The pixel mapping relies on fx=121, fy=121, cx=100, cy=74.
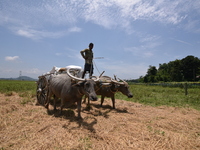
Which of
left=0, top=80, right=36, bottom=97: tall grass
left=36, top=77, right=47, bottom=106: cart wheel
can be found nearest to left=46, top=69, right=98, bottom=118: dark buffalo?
left=36, top=77, right=47, bottom=106: cart wheel

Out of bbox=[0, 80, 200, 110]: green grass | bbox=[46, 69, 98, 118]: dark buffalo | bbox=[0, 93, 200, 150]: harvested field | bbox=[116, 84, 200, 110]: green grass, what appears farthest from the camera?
bbox=[0, 80, 200, 110]: green grass

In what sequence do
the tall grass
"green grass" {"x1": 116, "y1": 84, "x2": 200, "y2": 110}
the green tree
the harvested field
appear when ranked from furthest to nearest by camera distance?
1. the green tree
2. the tall grass
3. "green grass" {"x1": 116, "y1": 84, "x2": 200, "y2": 110}
4. the harvested field

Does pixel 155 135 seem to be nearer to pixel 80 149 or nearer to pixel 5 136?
pixel 80 149

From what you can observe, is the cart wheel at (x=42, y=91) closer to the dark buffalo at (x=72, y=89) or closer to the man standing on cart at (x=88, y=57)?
the dark buffalo at (x=72, y=89)

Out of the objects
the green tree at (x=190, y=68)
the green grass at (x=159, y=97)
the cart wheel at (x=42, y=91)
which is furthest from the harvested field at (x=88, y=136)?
the green tree at (x=190, y=68)

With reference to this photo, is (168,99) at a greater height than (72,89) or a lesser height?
lesser

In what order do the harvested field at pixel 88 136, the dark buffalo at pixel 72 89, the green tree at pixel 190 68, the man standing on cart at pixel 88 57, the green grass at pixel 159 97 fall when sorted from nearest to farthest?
the harvested field at pixel 88 136 < the dark buffalo at pixel 72 89 < the man standing on cart at pixel 88 57 < the green grass at pixel 159 97 < the green tree at pixel 190 68

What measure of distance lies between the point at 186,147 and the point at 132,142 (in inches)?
49.5

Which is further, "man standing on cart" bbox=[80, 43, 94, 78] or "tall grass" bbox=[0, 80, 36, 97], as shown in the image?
"tall grass" bbox=[0, 80, 36, 97]

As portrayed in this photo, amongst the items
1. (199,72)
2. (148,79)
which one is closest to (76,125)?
(148,79)

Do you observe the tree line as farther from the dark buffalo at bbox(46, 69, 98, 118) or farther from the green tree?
the dark buffalo at bbox(46, 69, 98, 118)

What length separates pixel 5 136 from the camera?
123 inches

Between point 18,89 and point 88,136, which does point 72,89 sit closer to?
point 88,136

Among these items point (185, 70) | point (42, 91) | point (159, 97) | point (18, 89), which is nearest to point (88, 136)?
point (42, 91)
